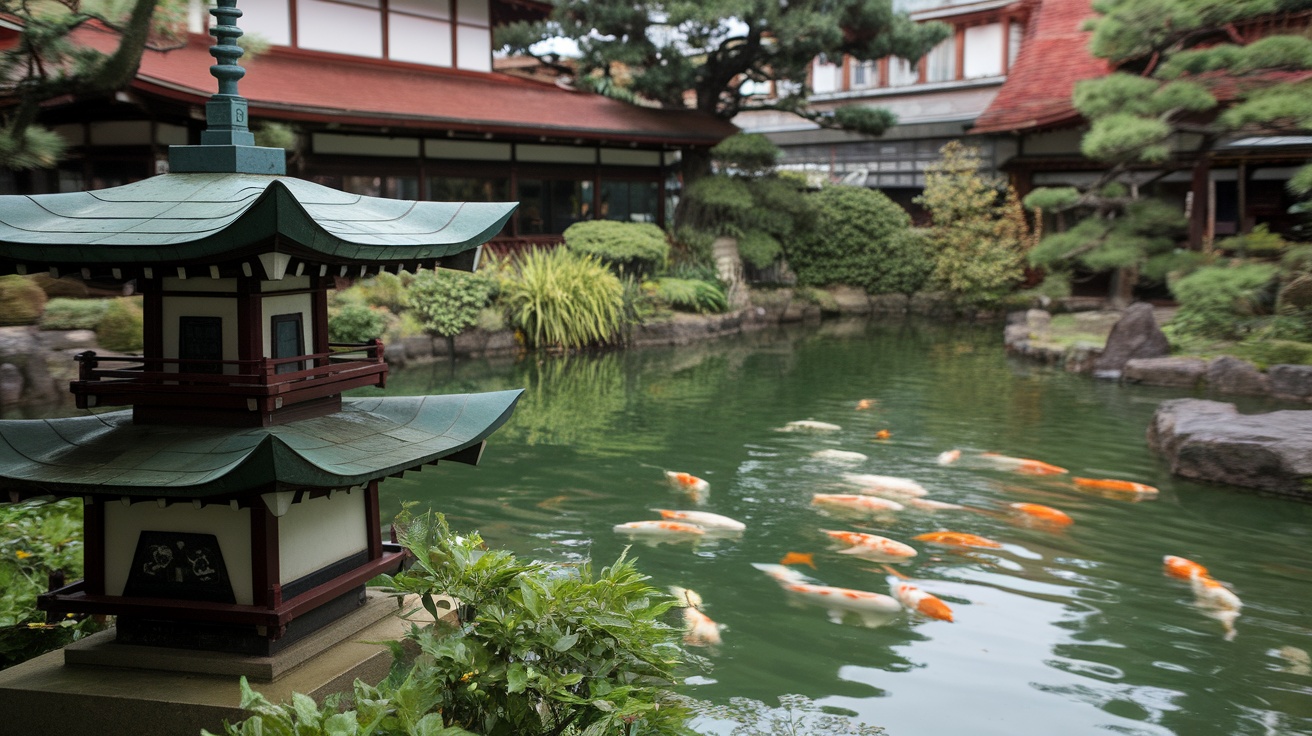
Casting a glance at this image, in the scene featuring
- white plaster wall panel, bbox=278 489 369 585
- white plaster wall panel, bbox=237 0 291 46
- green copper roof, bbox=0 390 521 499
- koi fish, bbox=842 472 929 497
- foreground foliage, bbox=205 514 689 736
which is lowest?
koi fish, bbox=842 472 929 497

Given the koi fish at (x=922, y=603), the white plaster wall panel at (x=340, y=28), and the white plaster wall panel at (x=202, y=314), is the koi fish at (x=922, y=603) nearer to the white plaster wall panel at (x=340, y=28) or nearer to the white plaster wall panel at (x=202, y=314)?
the white plaster wall panel at (x=202, y=314)

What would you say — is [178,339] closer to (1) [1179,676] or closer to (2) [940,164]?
(1) [1179,676]

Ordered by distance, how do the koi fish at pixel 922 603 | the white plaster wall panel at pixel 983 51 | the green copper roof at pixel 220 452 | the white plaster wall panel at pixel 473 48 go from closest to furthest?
1. the green copper roof at pixel 220 452
2. the koi fish at pixel 922 603
3. the white plaster wall panel at pixel 473 48
4. the white plaster wall panel at pixel 983 51

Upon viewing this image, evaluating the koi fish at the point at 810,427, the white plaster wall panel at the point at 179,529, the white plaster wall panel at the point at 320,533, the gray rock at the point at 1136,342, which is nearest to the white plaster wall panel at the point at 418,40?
the koi fish at the point at 810,427

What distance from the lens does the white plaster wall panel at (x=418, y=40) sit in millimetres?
21328

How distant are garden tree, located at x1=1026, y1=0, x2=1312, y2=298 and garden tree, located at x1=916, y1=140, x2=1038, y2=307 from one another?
2843 millimetres

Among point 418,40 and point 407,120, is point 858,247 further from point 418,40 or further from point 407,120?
point 407,120

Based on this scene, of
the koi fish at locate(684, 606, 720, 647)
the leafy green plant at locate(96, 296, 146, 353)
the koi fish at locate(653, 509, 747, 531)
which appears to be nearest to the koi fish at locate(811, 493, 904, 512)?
the koi fish at locate(653, 509, 747, 531)

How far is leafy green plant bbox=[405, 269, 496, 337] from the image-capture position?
18.1 metres

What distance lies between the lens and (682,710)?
4020 millimetres

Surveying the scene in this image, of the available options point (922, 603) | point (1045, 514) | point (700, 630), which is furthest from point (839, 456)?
point (700, 630)

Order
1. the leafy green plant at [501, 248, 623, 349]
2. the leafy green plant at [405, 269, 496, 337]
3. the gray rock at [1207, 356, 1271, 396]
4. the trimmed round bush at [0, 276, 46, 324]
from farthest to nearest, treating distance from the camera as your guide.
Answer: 1. the leafy green plant at [501, 248, 623, 349]
2. the leafy green plant at [405, 269, 496, 337]
3. the gray rock at [1207, 356, 1271, 396]
4. the trimmed round bush at [0, 276, 46, 324]

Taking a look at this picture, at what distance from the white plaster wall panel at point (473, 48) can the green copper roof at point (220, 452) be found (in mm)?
19241

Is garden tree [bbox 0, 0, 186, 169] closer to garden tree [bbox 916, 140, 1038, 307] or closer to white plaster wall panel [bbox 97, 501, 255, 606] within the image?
white plaster wall panel [bbox 97, 501, 255, 606]
